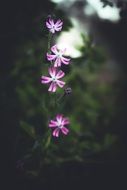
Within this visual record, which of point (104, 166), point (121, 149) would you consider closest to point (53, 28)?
point (104, 166)

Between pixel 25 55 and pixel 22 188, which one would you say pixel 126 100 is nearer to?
pixel 25 55

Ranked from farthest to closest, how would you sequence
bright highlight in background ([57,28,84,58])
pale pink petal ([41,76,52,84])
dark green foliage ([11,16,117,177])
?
bright highlight in background ([57,28,84,58]) → dark green foliage ([11,16,117,177]) → pale pink petal ([41,76,52,84])

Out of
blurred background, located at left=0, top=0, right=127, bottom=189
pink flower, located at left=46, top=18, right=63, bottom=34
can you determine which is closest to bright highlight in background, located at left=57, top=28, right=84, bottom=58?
blurred background, located at left=0, top=0, right=127, bottom=189

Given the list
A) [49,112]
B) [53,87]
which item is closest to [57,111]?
[49,112]

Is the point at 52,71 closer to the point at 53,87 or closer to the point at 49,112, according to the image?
the point at 53,87

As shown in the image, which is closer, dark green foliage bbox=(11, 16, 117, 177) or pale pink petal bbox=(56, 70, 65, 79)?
pale pink petal bbox=(56, 70, 65, 79)

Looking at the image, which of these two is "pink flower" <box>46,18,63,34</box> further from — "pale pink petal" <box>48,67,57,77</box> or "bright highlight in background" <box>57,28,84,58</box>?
"bright highlight in background" <box>57,28,84,58</box>

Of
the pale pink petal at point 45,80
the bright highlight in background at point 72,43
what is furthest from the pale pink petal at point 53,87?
the bright highlight in background at point 72,43

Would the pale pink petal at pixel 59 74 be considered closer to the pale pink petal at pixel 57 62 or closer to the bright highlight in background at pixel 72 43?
the pale pink petal at pixel 57 62
